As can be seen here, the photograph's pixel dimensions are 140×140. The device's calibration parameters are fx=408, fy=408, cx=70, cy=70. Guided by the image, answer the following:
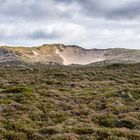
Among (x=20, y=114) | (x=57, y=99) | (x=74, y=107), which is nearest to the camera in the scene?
(x=20, y=114)

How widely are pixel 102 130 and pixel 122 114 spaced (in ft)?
18.1

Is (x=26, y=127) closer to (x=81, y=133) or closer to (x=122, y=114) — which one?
(x=81, y=133)

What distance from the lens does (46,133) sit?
1902 centimetres

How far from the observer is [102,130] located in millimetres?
19047

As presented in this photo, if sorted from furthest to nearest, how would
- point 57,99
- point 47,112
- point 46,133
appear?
1. point 57,99
2. point 47,112
3. point 46,133

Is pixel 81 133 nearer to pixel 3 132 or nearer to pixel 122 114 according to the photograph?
pixel 3 132

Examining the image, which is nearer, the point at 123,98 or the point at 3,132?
the point at 3,132

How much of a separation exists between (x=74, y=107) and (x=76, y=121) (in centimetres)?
555

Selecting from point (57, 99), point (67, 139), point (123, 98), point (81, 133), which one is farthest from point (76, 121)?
point (123, 98)

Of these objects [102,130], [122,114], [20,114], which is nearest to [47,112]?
[20,114]

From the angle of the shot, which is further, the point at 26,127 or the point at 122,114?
the point at 122,114

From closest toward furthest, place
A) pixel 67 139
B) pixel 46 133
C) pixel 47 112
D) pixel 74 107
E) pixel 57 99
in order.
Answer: pixel 67 139, pixel 46 133, pixel 47 112, pixel 74 107, pixel 57 99

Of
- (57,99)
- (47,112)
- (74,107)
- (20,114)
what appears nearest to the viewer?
(20,114)

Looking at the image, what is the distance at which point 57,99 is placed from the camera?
31.6m
